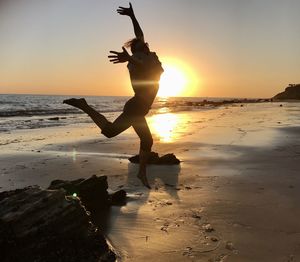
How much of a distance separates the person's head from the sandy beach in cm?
206

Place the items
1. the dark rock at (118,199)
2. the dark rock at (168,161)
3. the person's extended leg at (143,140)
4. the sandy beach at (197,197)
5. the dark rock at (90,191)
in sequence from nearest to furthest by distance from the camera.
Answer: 1. the sandy beach at (197,197)
2. the dark rock at (90,191)
3. the dark rock at (118,199)
4. the person's extended leg at (143,140)
5. the dark rock at (168,161)

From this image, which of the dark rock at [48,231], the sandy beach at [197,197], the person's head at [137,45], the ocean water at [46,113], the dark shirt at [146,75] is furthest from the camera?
the ocean water at [46,113]

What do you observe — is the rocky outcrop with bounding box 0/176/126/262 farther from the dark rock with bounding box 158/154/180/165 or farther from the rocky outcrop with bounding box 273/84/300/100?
the rocky outcrop with bounding box 273/84/300/100

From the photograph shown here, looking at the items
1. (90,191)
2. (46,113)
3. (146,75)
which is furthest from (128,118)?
(46,113)

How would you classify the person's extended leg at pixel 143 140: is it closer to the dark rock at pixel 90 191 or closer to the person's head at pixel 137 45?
the person's head at pixel 137 45

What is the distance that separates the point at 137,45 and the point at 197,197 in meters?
2.36

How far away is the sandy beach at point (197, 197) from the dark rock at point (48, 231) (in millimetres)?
324

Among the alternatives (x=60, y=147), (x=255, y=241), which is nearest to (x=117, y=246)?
(x=255, y=241)

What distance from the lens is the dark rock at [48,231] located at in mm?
3330

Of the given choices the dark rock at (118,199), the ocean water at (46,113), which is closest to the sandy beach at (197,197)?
the dark rock at (118,199)

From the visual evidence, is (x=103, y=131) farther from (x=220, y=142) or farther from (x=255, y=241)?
(x=220, y=142)

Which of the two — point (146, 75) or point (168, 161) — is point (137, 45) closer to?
point (146, 75)

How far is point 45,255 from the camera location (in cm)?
331

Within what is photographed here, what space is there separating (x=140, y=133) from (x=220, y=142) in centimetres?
655
